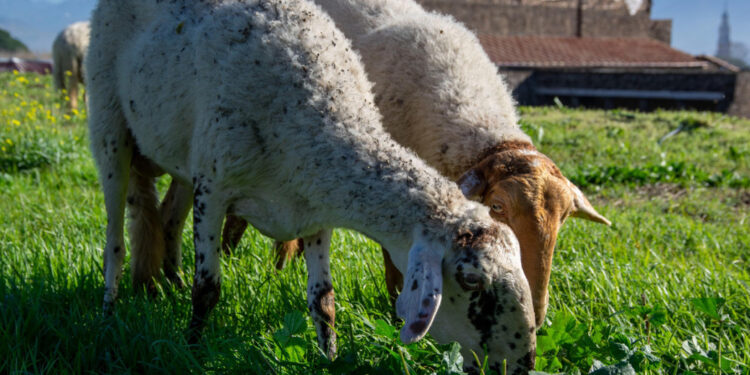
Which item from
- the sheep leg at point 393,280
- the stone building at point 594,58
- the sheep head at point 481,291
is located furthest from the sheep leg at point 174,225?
the stone building at point 594,58

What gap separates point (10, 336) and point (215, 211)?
1.06m

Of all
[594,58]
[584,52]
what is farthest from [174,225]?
[584,52]

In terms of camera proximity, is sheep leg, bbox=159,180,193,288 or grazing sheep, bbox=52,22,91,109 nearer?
A: sheep leg, bbox=159,180,193,288

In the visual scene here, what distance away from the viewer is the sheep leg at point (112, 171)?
3588mm

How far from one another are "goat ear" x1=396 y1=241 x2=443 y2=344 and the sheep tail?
2.07 m

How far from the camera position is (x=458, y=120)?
355 cm

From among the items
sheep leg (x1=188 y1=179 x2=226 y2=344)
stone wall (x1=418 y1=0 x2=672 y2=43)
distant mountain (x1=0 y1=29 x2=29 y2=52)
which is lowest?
distant mountain (x1=0 y1=29 x2=29 y2=52)

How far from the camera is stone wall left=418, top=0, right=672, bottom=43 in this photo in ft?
59.3

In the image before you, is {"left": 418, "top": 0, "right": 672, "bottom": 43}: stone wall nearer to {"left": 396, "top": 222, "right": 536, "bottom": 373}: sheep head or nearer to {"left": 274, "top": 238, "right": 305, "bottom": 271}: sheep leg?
{"left": 274, "top": 238, "right": 305, "bottom": 271}: sheep leg

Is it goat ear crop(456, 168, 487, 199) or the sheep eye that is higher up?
goat ear crop(456, 168, 487, 199)

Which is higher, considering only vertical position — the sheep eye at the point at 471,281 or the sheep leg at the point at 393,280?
the sheep eye at the point at 471,281

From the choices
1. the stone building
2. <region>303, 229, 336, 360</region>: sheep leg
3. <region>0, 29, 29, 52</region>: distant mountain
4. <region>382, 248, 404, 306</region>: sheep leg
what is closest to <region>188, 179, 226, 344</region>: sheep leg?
<region>303, 229, 336, 360</region>: sheep leg

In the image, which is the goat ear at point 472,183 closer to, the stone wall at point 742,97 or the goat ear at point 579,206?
the goat ear at point 579,206

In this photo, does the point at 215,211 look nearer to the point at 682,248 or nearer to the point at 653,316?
the point at 653,316
